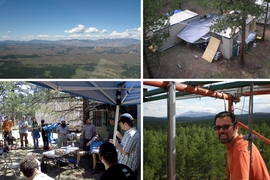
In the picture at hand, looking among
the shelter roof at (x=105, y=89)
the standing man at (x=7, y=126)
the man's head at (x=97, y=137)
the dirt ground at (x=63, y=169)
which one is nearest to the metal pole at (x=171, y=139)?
the shelter roof at (x=105, y=89)

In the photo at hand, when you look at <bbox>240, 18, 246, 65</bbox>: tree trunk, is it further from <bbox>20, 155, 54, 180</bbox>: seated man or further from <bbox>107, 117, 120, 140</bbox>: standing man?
<bbox>20, 155, 54, 180</bbox>: seated man

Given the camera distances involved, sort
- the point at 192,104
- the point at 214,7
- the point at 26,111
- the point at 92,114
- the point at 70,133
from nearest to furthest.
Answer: the point at 214,7 < the point at 192,104 < the point at 26,111 < the point at 70,133 < the point at 92,114

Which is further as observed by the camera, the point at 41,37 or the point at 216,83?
the point at 41,37

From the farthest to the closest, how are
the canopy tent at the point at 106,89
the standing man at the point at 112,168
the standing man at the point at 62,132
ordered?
the standing man at the point at 62,132, the canopy tent at the point at 106,89, the standing man at the point at 112,168

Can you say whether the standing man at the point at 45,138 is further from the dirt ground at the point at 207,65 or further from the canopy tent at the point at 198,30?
the canopy tent at the point at 198,30

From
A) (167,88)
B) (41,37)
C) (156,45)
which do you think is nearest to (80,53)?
(41,37)

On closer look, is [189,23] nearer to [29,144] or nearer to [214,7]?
[214,7]

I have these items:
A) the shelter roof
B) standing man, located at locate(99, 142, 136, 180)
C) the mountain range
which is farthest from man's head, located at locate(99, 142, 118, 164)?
the mountain range

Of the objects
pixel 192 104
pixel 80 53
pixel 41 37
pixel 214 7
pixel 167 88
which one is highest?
pixel 214 7
